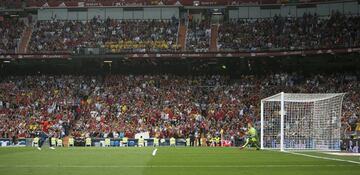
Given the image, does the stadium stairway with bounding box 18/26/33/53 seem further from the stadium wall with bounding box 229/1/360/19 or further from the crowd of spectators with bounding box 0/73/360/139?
the stadium wall with bounding box 229/1/360/19

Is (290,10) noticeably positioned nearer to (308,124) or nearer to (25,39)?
(308,124)

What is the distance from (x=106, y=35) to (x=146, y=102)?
31.2 feet

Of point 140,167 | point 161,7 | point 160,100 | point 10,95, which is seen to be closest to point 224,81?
point 160,100

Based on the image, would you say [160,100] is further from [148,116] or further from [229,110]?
[229,110]

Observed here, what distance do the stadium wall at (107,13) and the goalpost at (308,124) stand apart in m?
26.4

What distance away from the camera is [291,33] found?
172 ft

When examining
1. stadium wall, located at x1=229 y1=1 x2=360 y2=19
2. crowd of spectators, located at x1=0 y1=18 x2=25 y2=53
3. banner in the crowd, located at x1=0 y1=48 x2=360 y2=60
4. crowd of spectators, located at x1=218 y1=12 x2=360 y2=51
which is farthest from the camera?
crowd of spectators, located at x1=0 y1=18 x2=25 y2=53

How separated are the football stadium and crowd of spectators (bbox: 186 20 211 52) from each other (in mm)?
107

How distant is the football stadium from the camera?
46.1 m

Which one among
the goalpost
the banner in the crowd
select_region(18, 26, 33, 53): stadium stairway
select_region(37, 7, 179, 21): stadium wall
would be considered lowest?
the goalpost

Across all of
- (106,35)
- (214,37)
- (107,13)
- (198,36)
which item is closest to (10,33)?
(106,35)

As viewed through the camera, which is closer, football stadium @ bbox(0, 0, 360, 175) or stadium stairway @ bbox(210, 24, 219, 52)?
football stadium @ bbox(0, 0, 360, 175)

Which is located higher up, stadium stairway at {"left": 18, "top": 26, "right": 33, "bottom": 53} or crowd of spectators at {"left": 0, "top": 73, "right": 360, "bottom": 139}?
stadium stairway at {"left": 18, "top": 26, "right": 33, "bottom": 53}

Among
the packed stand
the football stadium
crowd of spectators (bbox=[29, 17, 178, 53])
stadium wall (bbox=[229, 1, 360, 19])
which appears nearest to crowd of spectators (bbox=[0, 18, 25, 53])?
the football stadium
